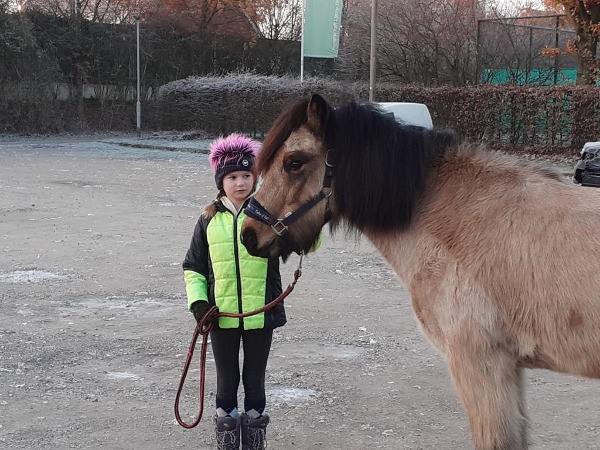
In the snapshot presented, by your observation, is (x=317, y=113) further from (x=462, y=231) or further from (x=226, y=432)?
(x=226, y=432)

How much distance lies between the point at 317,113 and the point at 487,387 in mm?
1403

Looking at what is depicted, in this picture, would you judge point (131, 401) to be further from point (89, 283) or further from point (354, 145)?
point (89, 283)

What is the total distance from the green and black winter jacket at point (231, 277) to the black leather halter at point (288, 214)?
0.55 metres

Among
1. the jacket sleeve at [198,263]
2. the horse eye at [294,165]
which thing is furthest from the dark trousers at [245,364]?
the horse eye at [294,165]

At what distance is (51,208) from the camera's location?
12695 millimetres

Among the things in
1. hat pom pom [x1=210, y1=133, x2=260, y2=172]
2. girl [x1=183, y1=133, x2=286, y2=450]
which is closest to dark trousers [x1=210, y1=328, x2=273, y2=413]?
girl [x1=183, y1=133, x2=286, y2=450]

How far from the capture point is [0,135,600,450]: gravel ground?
445 centimetres

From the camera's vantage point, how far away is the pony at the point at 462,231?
118 inches

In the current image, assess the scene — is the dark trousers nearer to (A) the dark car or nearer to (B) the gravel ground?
(B) the gravel ground

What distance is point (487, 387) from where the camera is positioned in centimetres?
311

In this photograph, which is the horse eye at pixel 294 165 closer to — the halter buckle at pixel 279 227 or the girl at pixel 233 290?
the halter buckle at pixel 279 227

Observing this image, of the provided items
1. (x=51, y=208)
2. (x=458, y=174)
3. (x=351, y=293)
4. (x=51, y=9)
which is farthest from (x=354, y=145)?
(x=51, y=9)

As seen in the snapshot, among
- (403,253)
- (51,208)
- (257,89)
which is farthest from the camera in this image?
(257,89)

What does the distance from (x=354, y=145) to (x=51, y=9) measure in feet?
127
